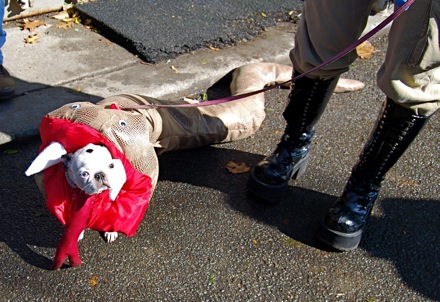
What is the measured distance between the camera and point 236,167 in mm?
3205

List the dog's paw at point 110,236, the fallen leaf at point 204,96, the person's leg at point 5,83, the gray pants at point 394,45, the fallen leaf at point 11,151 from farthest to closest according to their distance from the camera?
the fallen leaf at point 204,96
the person's leg at point 5,83
the fallen leaf at point 11,151
the dog's paw at point 110,236
the gray pants at point 394,45

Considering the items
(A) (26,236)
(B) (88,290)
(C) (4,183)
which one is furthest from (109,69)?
(B) (88,290)

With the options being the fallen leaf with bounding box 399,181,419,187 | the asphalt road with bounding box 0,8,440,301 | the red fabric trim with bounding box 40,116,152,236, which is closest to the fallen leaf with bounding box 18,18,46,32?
the asphalt road with bounding box 0,8,440,301

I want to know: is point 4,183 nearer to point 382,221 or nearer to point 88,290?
point 88,290

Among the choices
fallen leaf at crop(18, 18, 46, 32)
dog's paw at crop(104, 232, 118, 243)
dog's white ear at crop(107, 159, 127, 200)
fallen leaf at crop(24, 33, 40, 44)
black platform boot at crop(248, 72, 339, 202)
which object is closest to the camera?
dog's white ear at crop(107, 159, 127, 200)

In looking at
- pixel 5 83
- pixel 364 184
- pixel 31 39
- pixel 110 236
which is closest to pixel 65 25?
pixel 31 39

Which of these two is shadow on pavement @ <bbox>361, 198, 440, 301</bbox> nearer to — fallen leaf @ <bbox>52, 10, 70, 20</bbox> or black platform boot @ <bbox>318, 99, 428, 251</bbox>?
black platform boot @ <bbox>318, 99, 428, 251</bbox>

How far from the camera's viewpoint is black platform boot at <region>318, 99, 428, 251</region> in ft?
8.26

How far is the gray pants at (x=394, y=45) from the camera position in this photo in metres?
2.16

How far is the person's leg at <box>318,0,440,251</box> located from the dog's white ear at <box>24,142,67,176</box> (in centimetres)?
124

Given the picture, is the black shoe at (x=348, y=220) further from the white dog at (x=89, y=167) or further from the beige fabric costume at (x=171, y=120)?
the white dog at (x=89, y=167)

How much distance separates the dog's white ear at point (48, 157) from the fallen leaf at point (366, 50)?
2.89 metres

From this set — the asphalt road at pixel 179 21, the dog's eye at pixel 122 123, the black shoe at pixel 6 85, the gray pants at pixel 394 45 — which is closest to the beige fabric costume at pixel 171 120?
the dog's eye at pixel 122 123

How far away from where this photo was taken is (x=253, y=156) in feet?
10.9
